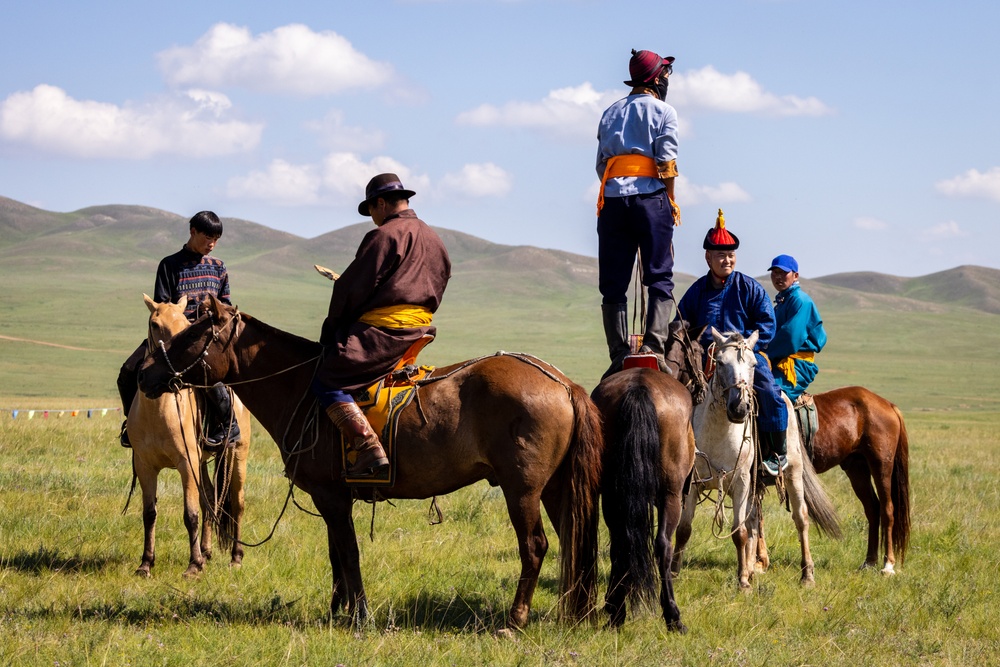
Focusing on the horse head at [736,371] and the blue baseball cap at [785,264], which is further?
the blue baseball cap at [785,264]

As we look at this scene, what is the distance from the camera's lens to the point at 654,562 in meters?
7.20

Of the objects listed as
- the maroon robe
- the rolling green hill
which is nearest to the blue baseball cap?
the maroon robe

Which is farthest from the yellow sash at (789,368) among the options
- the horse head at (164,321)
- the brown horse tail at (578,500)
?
the horse head at (164,321)

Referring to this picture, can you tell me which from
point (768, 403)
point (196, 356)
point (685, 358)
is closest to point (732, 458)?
point (768, 403)

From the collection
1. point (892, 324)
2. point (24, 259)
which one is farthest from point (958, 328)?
point (24, 259)

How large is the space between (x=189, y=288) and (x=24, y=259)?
163 m

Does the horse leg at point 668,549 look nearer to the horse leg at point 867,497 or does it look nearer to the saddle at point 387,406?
the saddle at point 387,406

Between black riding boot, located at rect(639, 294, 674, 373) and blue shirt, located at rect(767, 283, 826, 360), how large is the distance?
2.82 m

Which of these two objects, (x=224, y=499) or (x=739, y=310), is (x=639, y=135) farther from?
(x=224, y=499)

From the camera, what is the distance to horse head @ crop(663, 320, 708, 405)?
829 centimetres

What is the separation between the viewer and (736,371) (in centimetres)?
815

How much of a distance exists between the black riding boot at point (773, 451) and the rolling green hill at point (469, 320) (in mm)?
44172

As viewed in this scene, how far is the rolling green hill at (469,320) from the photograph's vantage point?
72250 mm

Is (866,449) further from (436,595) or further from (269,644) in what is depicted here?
(269,644)
